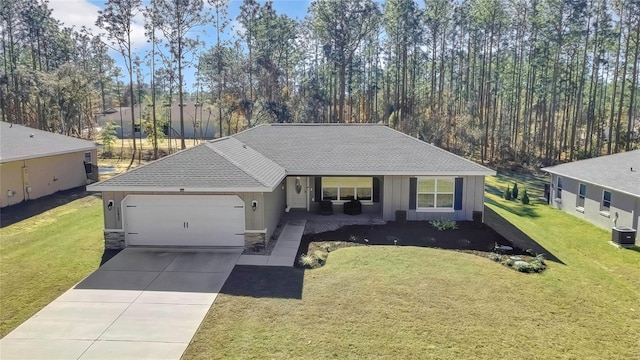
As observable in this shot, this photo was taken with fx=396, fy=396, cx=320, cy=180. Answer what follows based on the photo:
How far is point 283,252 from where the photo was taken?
41.5 ft

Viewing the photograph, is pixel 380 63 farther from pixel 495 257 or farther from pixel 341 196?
pixel 495 257

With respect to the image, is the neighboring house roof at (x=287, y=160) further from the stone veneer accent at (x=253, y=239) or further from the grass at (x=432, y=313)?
the grass at (x=432, y=313)

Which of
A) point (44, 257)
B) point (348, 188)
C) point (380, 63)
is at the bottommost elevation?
point (44, 257)

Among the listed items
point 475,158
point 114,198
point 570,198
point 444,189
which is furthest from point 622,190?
point 475,158

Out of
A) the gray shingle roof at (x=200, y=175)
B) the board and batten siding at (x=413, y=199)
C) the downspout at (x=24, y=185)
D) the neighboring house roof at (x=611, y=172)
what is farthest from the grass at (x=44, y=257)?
the neighboring house roof at (x=611, y=172)

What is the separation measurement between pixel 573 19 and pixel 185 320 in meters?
40.1

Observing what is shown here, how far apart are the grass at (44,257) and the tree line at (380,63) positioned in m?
21.7

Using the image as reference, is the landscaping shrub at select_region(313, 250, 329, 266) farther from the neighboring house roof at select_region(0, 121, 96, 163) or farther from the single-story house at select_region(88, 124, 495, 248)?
the neighboring house roof at select_region(0, 121, 96, 163)

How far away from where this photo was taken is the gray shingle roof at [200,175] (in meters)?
12.4

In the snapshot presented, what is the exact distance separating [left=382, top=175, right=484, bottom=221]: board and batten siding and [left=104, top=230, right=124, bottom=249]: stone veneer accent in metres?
9.80

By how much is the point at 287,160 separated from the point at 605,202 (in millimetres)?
13836

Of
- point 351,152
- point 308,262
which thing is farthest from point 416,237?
point 351,152

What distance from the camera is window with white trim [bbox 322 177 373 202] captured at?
1747 centimetres

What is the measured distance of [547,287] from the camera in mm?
10320
